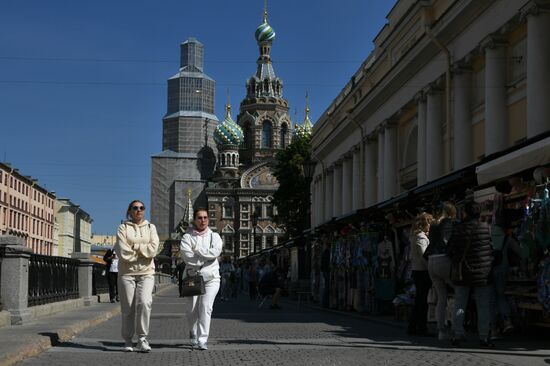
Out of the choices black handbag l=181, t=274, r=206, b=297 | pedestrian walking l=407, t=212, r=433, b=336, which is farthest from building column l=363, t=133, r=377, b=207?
black handbag l=181, t=274, r=206, b=297

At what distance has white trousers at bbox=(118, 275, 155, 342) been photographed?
10391 millimetres

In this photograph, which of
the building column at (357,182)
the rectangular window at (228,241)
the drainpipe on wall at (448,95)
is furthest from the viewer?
the rectangular window at (228,241)

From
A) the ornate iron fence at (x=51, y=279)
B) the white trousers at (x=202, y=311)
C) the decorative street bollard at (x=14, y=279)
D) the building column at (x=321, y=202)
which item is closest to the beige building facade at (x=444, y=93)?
the white trousers at (x=202, y=311)

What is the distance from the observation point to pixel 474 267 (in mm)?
10617

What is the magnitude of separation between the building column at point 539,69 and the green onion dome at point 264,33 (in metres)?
120

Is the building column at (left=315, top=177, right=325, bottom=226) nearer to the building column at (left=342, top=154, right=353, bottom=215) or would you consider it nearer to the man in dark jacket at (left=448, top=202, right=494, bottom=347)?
the building column at (left=342, top=154, right=353, bottom=215)

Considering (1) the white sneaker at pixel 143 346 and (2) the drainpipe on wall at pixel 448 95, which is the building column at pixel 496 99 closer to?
(2) the drainpipe on wall at pixel 448 95

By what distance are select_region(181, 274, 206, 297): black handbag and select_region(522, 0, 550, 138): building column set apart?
10.3 m

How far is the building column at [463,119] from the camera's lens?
23.6m

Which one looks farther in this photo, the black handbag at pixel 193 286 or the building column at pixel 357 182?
the building column at pixel 357 182

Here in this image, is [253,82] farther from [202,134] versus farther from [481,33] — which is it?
[481,33]

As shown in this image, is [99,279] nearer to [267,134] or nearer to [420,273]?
[420,273]

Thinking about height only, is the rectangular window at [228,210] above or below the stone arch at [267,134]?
below

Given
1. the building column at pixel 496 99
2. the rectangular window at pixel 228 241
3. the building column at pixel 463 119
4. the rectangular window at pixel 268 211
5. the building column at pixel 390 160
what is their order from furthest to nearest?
the rectangular window at pixel 228 241
the rectangular window at pixel 268 211
the building column at pixel 390 160
the building column at pixel 463 119
the building column at pixel 496 99
